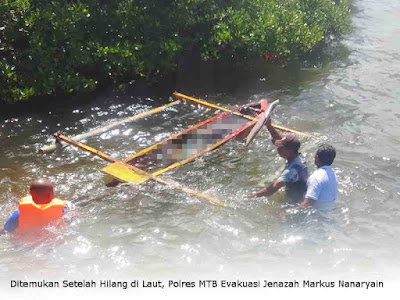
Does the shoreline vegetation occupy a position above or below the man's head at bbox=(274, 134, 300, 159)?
above

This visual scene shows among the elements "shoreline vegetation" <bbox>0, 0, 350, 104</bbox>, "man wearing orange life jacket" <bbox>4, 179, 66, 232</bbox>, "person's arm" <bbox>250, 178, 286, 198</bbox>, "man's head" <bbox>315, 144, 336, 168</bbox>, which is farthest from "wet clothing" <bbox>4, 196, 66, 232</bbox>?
"shoreline vegetation" <bbox>0, 0, 350, 104</bbox>

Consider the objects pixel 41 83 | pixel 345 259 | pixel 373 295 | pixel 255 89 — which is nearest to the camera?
pixel 373 295

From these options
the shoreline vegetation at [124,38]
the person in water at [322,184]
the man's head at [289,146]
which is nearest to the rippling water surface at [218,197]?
the person in water at [322,184]

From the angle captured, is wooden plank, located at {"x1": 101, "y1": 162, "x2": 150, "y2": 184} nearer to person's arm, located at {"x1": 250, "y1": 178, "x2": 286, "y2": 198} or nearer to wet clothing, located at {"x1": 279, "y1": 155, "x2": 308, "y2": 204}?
person's arm, located at {"x1": 250, "y1": 178, "x2": 286, "y2": 198}

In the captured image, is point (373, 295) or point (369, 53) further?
point (369, 53)

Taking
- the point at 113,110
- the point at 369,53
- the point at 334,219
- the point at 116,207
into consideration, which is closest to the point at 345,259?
the point at 334,219

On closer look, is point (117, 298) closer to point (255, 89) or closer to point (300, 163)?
point (300, 163)

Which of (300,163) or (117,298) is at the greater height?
(300,163)

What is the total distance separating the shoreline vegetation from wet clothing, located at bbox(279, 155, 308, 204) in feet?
17.8

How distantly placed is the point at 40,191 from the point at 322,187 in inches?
141

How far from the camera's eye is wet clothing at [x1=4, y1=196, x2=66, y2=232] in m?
5.88

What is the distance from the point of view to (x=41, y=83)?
995 cm

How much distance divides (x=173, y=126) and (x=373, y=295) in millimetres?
6159

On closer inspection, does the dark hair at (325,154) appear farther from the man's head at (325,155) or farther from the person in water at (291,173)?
the person in water at (291,173)
